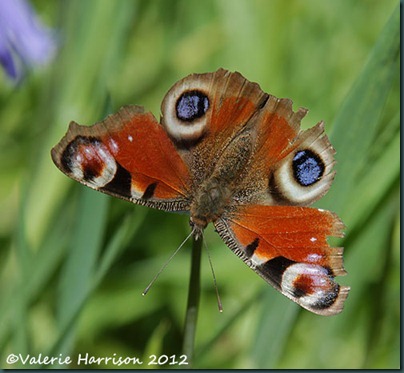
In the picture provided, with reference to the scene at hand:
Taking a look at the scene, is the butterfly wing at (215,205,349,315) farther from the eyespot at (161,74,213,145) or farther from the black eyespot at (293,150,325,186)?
the eyespot at (161,74,213,145)

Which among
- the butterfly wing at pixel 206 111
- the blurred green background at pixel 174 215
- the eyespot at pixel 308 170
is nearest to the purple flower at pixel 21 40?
the blurred green background at pixel 174 215

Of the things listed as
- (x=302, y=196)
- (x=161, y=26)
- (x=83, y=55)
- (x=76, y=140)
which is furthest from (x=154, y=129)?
(x=161, y=26)

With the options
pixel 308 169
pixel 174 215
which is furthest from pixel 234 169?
pixel 174 215

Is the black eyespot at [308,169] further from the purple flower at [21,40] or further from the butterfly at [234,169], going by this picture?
the purple flower at [21,40]

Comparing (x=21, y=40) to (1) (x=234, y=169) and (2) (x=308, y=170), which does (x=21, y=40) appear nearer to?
(1) (x=234, y=169)

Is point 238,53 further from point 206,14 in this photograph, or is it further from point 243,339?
point 243,339

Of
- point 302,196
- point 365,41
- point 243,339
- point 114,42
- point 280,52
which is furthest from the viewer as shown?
point 365,41

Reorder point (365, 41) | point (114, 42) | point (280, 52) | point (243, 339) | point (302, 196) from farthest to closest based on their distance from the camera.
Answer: point (365, 41) < point (280, 52) < point (114, 42) < point (243, 339) < point (302, 196)
